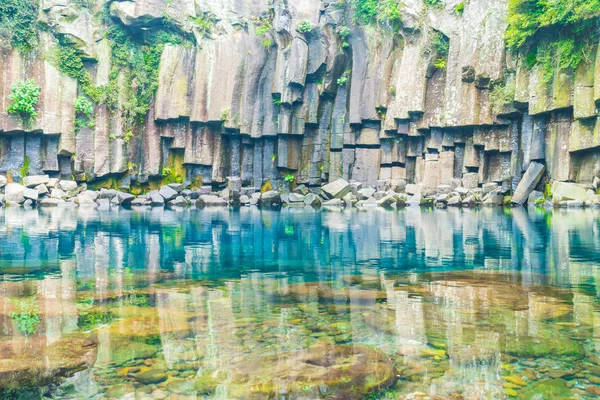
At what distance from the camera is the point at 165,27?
31.8 meters

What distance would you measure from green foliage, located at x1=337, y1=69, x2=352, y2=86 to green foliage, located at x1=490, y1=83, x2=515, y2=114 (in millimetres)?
9310

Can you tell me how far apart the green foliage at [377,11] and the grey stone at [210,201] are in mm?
13576

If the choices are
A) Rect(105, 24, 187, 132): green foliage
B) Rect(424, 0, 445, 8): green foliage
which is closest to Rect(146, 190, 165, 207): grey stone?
Rect(105, 24, 187, 132): green foliage

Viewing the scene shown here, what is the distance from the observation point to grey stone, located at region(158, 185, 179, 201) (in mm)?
30062

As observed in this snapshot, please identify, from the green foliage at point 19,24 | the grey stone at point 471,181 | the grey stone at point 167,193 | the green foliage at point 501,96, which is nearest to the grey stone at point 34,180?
the grey stone at point 167,193

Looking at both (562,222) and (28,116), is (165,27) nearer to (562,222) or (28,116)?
(28,116)

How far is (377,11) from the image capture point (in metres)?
28.8

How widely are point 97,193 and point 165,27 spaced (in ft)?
38.0

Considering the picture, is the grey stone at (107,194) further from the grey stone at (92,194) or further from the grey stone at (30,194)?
the grey stone at (30,194)

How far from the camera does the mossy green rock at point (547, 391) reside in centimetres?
272

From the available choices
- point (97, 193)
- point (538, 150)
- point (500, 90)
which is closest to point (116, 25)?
point (97, 193)

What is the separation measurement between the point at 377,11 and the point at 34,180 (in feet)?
71.0

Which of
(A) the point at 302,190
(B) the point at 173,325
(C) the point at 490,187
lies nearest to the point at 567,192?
(C) the point at 490,187

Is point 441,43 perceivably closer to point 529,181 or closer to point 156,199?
point 529,181
